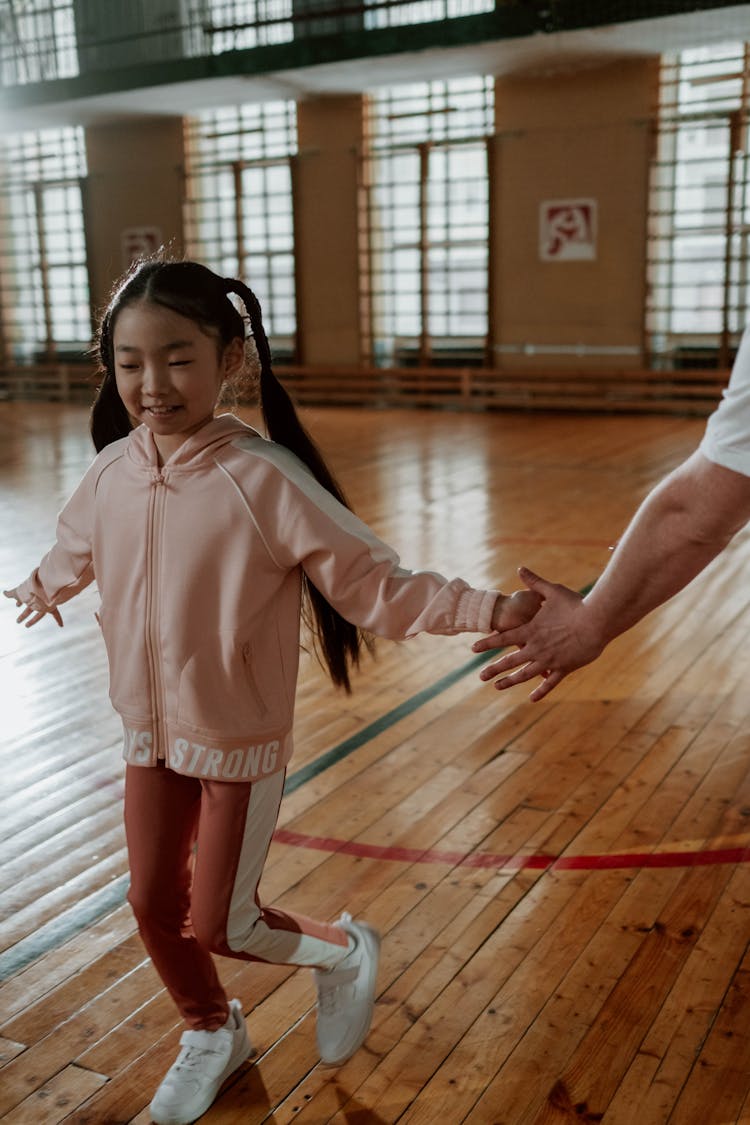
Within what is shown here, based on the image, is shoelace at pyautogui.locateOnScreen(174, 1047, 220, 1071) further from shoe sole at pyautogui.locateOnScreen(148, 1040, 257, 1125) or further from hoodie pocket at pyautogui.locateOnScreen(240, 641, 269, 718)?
hoodie pocket at pyautogui.locateOnScreen(240, 641, 269, 718)

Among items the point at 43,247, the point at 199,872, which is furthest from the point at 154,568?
the point at 43,247

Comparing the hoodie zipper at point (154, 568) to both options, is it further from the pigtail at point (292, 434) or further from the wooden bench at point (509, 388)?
the wooden bench at point (509, 388)

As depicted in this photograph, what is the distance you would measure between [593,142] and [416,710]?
10783 millimetres

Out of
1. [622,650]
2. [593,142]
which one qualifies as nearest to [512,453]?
[593,142]

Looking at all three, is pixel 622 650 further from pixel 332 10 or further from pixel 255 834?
pixel 332 10

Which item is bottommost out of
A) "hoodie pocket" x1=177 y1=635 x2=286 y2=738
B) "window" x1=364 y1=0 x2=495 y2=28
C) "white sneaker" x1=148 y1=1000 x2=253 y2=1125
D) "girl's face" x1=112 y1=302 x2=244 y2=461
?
"white sneaker" x1=148 y1=1000 x2=253 y2=1125

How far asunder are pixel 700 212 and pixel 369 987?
485 inches

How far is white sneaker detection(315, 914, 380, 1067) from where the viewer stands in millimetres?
2078

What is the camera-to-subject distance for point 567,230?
528 inches

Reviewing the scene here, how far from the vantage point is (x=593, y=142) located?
13.1 meters

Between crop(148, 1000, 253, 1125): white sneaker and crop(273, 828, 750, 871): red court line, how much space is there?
2.60ft

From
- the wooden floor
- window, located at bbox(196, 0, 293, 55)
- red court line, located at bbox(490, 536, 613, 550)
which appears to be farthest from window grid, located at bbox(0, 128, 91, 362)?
the wooden floor

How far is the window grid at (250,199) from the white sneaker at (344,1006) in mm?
13653

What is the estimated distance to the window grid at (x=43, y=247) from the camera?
56.0 feet
